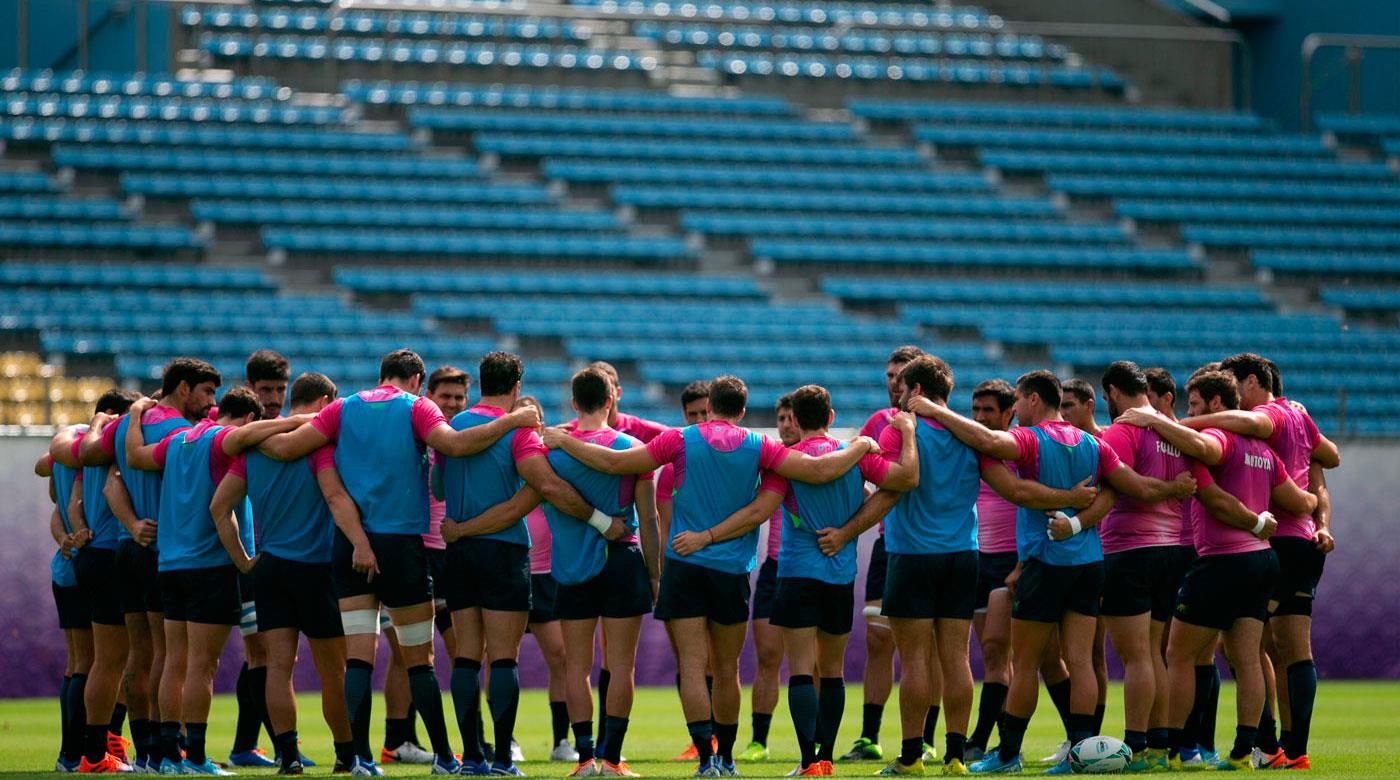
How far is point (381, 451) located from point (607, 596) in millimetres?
1445

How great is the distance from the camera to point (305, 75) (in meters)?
27.6

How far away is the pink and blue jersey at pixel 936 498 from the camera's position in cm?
923

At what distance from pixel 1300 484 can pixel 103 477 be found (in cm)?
717

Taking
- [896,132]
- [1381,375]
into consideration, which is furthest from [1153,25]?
[1381,375]

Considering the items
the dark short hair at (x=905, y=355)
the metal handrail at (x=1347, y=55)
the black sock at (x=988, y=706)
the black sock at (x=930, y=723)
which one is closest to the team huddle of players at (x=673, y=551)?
the black sock at (x=988, y=706)

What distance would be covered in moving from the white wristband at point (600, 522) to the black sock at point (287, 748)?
1.95 meters

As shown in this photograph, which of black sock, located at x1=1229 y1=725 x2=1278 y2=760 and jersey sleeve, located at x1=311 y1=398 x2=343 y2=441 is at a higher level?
jersey sleeve, located at x1=311 y1=398 x2=343 y2=441

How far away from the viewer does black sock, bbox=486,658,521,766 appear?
8.97 m

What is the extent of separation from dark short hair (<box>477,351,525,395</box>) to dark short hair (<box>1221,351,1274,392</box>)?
14.1ft

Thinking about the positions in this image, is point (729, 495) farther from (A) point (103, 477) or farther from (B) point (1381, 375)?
(B) point (1381, 375)

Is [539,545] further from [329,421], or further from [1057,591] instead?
[1057,591]

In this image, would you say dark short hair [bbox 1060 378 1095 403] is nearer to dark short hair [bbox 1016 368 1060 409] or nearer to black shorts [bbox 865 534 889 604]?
dark short hair [bbox 1016 368 1060 409]

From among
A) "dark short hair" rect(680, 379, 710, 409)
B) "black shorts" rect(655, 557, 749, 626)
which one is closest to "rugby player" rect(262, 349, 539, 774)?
"black shorts" rect(655, 557, 749, 626)

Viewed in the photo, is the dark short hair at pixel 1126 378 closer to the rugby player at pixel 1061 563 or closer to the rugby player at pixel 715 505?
the rugby player at pixel 1061 563
